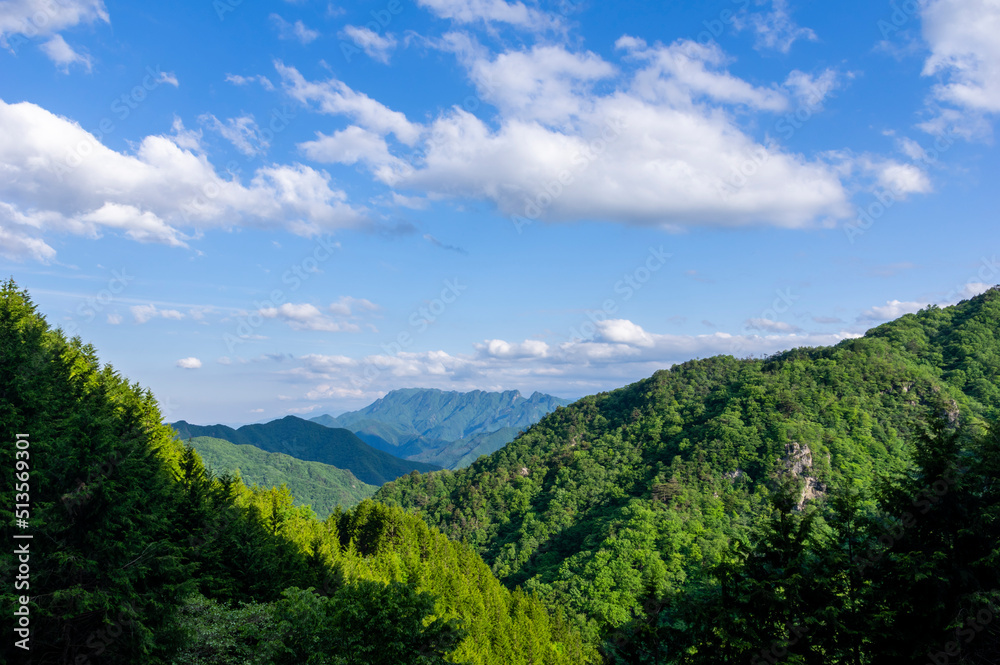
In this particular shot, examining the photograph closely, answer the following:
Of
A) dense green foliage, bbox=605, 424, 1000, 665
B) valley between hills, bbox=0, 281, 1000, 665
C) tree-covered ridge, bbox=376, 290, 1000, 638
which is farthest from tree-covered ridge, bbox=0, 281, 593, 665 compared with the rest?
tree-covered ridge, bbox=376, 290, 1000, 638

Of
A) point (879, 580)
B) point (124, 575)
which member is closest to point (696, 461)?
point (879, 580)

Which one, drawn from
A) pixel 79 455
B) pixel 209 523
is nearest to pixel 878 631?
pixel 79 455

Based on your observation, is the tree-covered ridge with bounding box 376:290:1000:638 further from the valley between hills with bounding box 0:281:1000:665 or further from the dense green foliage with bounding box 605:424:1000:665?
the dense green foliage with bounding box 605:424:1000:665

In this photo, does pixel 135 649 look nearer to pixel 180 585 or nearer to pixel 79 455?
pixel 180 585

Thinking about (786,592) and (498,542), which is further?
(498,542)

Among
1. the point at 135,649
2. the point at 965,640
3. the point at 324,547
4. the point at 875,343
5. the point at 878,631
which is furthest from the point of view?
the point at 875,343

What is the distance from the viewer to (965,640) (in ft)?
42.9

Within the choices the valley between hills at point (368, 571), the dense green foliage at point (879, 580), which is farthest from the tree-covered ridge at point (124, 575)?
the dense green foliage at point (879, 580)

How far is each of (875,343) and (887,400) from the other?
982 inches

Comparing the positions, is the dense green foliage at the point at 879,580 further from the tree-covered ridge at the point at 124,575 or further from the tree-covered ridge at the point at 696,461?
the tree-covered ridge at the point at 696,461

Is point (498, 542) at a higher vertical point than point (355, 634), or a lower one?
lower

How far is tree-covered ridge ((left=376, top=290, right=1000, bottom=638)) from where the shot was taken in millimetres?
92188

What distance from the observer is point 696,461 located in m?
112

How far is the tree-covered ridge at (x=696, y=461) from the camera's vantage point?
92.2 m
